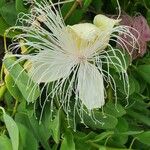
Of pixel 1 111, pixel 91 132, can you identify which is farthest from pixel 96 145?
pixel 1 111

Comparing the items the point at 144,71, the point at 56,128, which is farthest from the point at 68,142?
the point at 144,71

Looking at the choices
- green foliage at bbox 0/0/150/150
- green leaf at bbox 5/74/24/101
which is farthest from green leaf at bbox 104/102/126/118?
green leaf at bbox 5/74/24/101

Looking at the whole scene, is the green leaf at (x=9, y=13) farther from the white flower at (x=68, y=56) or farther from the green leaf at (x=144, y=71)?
the green leaf at (x=144, y=71)

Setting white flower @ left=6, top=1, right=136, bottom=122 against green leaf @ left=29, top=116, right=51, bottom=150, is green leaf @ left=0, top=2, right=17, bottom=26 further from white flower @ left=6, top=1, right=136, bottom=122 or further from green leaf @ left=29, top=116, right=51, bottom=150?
green leaf @ left=29, top=116, right=51, bottom=150

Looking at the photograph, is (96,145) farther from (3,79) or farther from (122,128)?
(3,79)

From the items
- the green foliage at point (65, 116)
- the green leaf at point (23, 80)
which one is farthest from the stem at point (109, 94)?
the green leaf at point (23, 80)

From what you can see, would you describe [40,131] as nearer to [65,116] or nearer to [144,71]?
[65,116]
